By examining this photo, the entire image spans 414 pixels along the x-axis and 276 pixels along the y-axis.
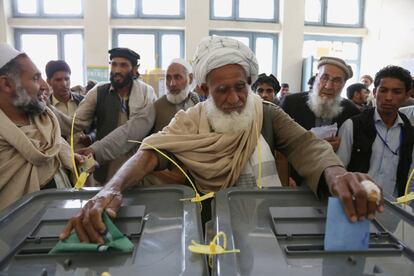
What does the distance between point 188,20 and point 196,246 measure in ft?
25.6

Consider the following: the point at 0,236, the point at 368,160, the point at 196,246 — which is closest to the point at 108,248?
the point at 196,246

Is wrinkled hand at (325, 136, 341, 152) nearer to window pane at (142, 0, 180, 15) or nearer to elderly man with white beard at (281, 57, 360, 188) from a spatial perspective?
elderly man with white beard at (281, 57, 360, 188)

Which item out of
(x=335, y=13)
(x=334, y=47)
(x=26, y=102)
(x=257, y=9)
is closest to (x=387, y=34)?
(x=334, y=47)

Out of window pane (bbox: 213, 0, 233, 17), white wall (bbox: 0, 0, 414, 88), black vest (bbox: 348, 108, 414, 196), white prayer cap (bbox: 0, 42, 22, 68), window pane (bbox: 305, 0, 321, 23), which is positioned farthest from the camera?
window pane (bbox: 305, 0, 321, 23)

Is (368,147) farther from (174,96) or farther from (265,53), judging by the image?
(265,53)

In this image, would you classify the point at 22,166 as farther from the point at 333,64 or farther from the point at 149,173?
the point at 333,64

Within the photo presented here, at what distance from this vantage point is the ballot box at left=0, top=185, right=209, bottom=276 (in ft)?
2.32

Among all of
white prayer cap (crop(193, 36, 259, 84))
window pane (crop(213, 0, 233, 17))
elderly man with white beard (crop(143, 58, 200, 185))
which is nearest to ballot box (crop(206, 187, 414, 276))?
white prayer cap (crop(193, 36, 259, 84))

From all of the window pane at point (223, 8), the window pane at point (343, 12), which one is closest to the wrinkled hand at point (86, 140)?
the window pane at point (223, 8)

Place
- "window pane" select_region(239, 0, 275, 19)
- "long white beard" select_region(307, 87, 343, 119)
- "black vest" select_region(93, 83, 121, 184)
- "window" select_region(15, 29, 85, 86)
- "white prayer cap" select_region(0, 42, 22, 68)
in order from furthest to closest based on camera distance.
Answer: "window pane" select_region(239, 0, 275, 19), "window" select_region(15, 29, 85, 86), "black vest" select_region(93, 83, 121, 184), "long white beard" select_region(307, 87, 343, 119), "white prayer cap" select_region(0, 42, 22, 68)

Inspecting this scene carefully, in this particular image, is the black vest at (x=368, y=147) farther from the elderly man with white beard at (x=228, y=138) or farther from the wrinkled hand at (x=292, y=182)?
the elderly man with white beard at (x=228, y=138)

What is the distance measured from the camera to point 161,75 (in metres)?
5.95

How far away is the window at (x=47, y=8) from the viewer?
798cm

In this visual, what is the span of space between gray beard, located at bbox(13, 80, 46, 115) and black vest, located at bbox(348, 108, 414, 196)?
5.84ft
